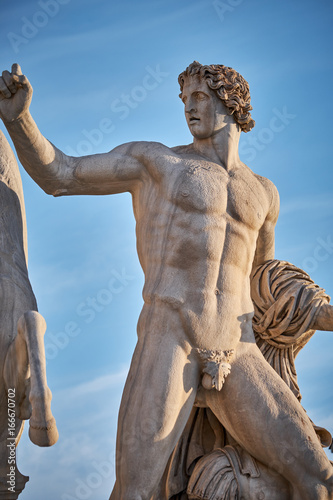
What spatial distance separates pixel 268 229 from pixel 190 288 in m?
1.31

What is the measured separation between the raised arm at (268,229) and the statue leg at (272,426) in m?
1.27

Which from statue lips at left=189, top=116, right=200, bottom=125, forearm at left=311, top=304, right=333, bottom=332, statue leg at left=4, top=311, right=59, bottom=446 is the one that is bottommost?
statue leg at left=4, top=311, right=59, bottom=446

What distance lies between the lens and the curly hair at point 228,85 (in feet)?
29.3

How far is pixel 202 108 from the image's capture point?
29.4 feet

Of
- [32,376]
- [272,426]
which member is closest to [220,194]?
[272,426]

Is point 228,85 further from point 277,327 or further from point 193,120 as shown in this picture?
point 277,327

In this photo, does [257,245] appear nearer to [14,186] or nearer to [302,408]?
[302,408]

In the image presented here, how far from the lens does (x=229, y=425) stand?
335 inches

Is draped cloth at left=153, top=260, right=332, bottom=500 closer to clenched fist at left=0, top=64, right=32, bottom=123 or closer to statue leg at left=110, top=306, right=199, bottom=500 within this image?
statue leg at left=110, top=306, right=199, bottom=500

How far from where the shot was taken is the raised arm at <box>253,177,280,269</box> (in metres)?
9.30

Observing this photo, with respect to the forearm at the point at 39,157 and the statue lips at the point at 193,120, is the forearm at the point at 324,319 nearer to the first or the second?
the statue lips at the point at 193,120

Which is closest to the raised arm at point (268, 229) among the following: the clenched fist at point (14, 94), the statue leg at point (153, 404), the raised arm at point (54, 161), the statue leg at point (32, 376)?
the raised arm at point (54, 161)

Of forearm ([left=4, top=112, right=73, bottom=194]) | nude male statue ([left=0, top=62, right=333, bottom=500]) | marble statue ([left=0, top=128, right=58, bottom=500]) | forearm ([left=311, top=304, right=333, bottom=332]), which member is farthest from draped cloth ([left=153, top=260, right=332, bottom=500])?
forearm ([left=4, top=112, right=73, bottom=194])

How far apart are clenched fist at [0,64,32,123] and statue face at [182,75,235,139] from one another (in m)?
1.62
